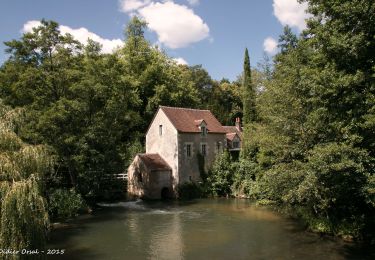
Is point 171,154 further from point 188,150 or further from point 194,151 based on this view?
point 194,151

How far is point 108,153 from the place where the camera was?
28812 mm

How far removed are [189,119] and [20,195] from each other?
2751 centimetres

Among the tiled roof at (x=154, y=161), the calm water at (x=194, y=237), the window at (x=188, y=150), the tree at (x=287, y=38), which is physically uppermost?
the tree at (x=287, y=38)

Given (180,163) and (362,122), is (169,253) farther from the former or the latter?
(180,163)

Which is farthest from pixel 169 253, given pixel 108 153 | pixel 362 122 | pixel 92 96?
pixel 92 96

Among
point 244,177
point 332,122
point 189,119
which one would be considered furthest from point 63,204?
point 332,122

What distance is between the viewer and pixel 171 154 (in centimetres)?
3597

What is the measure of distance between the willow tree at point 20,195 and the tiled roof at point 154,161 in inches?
834

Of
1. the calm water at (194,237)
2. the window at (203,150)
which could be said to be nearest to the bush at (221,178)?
the window at (203,150)

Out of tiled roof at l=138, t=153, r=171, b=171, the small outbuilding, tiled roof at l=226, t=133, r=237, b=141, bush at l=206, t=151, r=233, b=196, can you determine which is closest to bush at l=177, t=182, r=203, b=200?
bush at l=206, t=151, r=233, b=196

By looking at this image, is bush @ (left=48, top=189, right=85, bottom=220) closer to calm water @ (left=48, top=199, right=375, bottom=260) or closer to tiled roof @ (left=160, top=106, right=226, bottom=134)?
calm water @ (left=48, top=199, right=375, bottom=260)

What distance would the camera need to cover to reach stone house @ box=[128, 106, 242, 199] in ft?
115

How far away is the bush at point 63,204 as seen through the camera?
82.4ft

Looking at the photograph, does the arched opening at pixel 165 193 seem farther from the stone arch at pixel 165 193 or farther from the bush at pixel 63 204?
the bush at pixel 63 204
